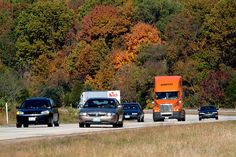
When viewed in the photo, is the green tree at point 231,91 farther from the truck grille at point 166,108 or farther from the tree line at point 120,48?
the truck grille at point 166,108

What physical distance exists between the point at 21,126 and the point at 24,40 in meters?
85.5

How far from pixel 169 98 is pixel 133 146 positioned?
35.0 meters

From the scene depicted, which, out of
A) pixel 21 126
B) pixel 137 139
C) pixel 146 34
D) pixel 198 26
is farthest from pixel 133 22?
pixel 137 139

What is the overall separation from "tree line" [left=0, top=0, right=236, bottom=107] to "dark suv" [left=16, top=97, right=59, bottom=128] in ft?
156

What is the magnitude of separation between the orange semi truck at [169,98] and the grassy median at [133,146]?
1090 inches

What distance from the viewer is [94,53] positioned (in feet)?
376

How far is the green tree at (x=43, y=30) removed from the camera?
411 feet

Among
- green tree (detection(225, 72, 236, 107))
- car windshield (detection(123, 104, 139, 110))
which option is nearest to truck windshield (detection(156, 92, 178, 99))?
car windshield (detection(123, 104, 139, 110))

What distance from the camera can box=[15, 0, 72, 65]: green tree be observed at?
125m

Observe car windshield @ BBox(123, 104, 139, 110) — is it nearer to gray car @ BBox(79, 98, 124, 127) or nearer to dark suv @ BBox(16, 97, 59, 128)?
dark suv @ BBox(16, 97, 59, 128)

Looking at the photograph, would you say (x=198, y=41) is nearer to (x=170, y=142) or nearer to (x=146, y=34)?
(x=146, y=34)

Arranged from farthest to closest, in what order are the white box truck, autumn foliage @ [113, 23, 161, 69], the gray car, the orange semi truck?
autumn foliage @ [113, 23, 161, 69], the white box truck, the orange semi truck, the gray car

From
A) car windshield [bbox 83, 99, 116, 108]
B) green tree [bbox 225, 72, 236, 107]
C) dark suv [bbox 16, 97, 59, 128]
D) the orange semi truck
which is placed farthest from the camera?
green tree [bbox 225, 72, 236, 107]

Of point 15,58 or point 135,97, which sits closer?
point 135,97
